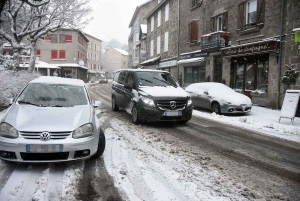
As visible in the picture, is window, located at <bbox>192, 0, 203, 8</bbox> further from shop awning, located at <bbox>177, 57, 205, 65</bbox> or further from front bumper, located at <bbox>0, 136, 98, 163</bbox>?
front bumper, located at <bbox>0, 136, 98, 163</bbox>

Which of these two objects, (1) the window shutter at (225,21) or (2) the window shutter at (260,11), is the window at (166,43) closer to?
(1) the window shutter at (225,21)

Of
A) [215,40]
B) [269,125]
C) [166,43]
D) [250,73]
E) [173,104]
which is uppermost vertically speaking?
[166,43]

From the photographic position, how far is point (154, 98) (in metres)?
7.45

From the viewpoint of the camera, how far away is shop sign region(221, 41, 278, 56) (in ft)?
42.2

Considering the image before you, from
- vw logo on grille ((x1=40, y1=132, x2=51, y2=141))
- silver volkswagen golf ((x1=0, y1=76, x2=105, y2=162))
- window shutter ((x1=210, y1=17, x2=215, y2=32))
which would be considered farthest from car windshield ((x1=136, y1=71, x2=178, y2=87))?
window shutter ((x1=210, y1=17, x2=215, y2=32))

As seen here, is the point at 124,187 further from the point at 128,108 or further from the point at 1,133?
the point at 128,108

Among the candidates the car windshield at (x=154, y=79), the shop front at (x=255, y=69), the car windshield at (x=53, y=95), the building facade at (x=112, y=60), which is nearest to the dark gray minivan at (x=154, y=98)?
the car windshield at (x=154, y=79)

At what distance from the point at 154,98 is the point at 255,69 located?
9.86 metres

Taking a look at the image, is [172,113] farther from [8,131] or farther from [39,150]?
[8,131]

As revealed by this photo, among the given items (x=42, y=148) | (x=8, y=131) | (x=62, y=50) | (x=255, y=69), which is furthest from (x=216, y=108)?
(x=62, y=50)

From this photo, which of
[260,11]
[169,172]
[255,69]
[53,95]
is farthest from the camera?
[255,69]

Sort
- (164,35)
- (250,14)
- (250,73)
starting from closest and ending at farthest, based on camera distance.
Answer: (250,14) → (250,73) → (164,35)

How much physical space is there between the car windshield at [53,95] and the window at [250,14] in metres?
12.4

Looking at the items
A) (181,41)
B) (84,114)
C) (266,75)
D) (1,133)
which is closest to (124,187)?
(84,114)
